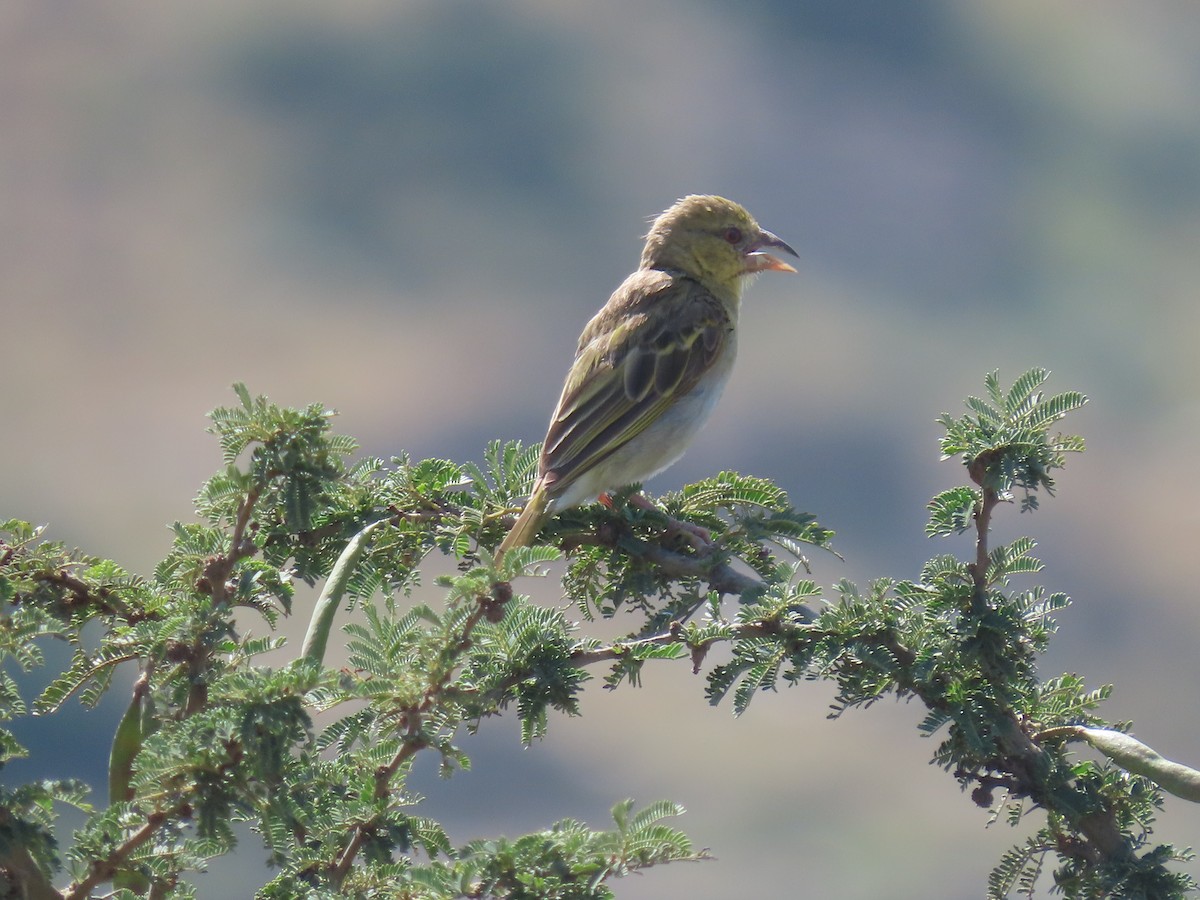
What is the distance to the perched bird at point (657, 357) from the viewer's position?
16.1 ft

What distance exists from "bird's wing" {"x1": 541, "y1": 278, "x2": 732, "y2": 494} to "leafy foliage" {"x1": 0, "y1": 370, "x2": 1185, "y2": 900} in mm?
2018

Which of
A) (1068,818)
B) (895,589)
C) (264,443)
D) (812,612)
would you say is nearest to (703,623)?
(812,612)

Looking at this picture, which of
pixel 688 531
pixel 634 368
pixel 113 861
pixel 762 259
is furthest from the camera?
pixel 762 259

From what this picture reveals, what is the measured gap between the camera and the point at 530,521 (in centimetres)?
375

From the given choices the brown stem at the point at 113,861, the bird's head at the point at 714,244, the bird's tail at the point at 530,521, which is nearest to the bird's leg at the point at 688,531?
the bird's tail at the point at 530,521

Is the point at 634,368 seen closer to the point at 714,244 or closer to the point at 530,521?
the point at 714,244

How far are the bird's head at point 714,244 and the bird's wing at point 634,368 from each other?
34cm

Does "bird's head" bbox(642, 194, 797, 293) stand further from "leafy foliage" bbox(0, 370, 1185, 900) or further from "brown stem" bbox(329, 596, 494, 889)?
"brown stem" bbox(329, 596, 494, 889)

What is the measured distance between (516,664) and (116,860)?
A: 0.78 m

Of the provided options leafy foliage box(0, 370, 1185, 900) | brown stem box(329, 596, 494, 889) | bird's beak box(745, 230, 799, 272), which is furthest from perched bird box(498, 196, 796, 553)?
brown stem box(329, 596, 494, 889)

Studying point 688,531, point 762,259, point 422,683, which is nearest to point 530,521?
point 688,531

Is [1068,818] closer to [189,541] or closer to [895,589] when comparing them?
[895,589]

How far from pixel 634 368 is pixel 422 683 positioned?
3.62 meters

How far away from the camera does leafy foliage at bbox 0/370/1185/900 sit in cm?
193
